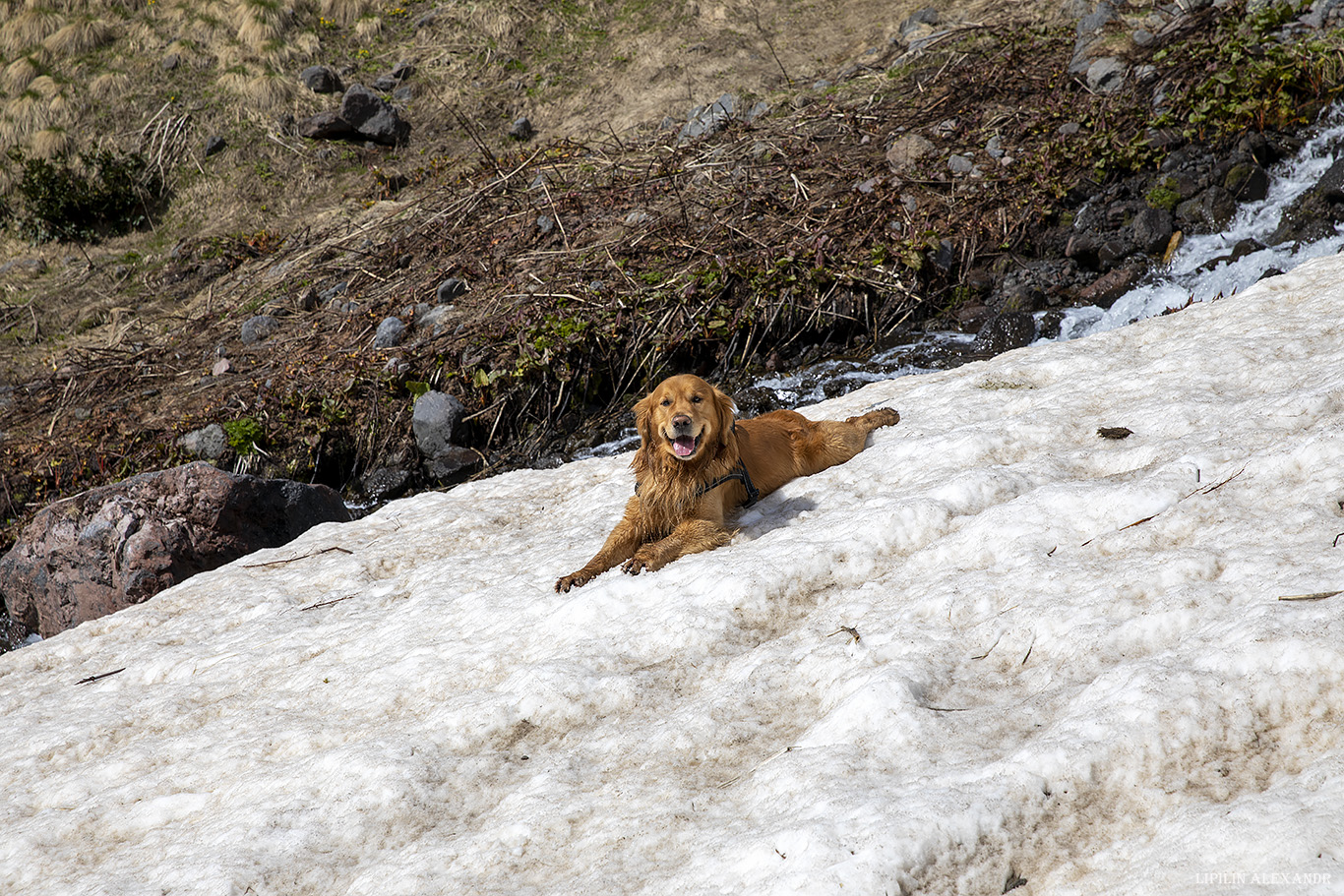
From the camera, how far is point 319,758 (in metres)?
3.76

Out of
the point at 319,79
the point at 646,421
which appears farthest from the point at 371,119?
the point at 646,421

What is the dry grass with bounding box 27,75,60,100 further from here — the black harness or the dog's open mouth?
the dog's open mouth

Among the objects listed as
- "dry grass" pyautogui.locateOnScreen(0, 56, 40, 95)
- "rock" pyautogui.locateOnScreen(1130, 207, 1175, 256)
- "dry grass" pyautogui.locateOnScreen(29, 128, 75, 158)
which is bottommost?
"rock" pyautogui.locateOnScreen(1130, 207, 1175, 256)

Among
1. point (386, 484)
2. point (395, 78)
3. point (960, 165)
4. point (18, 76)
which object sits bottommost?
point (386, 484)

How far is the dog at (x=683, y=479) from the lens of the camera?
17.1 ft

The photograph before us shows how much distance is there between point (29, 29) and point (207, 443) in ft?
58.6

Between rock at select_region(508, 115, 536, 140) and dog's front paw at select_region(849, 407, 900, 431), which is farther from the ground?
rock at select_region(508, 115, 536, 140)

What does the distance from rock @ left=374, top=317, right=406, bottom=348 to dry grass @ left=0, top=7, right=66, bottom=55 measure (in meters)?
17.0

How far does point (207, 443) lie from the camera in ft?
38.6

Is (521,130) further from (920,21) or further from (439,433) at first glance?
(439,433)

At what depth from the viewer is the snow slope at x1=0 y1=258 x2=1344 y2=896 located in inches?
104

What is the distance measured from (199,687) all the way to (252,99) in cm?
2022

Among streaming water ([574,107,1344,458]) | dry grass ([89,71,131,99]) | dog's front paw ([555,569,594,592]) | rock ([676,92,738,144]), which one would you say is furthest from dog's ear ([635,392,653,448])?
dry grass ([89,71,131,99])

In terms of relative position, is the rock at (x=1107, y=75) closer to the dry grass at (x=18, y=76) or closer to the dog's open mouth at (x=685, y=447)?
the dog's open mouth at (x=685, y=447)
